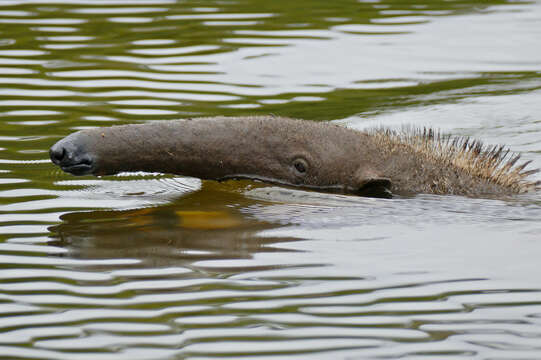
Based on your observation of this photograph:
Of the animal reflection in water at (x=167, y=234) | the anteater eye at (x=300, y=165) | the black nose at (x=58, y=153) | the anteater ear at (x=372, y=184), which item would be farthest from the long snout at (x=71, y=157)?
the anteater ear at (x=372, y=184)

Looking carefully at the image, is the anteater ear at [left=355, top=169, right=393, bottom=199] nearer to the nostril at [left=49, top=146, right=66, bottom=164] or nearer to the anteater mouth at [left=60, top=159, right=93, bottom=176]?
the anteater mouth at [left=60, top=159, right=93, bottom=176]

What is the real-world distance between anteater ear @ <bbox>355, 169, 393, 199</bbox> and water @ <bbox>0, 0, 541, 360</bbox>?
0.52ft

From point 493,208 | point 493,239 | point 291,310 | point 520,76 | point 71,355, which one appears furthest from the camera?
point 520,76

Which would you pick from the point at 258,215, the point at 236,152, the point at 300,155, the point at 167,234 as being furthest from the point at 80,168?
the point at 300,155

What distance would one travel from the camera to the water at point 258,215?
5.97m

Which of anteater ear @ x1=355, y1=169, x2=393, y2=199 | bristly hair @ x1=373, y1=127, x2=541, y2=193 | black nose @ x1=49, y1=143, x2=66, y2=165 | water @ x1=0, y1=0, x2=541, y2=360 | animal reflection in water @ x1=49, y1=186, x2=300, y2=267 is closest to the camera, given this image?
water @ x1=0, y1=0, x2=541, y2=360

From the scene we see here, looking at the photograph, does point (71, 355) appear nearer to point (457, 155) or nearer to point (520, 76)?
point (457, 155)

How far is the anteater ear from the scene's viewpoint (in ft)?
28.0

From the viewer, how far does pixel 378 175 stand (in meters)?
8.65

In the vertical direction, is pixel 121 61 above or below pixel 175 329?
above

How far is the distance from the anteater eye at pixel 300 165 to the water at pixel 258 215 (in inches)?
7.1

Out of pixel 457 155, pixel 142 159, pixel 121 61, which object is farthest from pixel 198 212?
pixel 121 61

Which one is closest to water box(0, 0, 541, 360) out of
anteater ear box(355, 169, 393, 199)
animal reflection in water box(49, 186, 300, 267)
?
animal reflection in water box(49, 186, 300, 267)

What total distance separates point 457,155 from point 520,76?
179 inches
